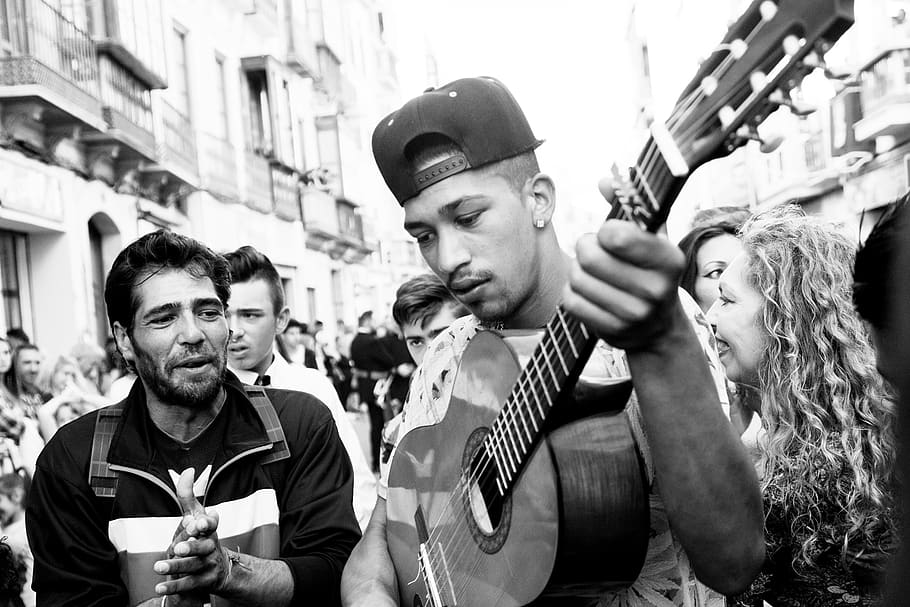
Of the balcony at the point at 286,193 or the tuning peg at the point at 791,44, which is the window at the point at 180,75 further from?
the tuning peg at the point at 791,44

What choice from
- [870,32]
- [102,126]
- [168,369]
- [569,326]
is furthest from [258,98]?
[569,326]

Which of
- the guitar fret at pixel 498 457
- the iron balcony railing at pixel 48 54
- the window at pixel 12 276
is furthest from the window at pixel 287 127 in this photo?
the guitar fret at pixel 498 457

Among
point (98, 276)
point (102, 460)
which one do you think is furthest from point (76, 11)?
point (102, 460)

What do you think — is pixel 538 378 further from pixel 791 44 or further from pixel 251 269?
pixel 251 269

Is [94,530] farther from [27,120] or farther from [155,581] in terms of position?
[27,120]

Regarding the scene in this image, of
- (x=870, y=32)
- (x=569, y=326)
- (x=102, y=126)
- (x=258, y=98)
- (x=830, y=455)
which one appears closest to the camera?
(x=569, y=326)

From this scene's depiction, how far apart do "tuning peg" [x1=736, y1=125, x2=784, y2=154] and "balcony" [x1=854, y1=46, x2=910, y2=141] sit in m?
14.8

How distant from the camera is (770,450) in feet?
8.04

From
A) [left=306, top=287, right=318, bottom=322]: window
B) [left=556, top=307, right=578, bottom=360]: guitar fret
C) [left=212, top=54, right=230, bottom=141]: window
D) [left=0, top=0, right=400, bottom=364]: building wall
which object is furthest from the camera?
[left=306, top=287, right=318, bottom=322]: window

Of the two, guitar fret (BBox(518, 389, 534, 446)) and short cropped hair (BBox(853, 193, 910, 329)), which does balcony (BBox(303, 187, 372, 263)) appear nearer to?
guitar fret (BBox(518, 389, 534, 446))

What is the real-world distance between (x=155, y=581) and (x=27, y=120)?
865cm

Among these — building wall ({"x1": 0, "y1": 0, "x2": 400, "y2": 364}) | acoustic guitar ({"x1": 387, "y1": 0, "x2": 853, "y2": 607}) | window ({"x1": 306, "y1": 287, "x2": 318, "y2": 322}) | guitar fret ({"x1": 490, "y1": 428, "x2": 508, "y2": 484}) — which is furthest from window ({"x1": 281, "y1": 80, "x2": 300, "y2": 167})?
guitar fret ({"x1": 490, "y1": 428, "x2": 508, "y2": 484})

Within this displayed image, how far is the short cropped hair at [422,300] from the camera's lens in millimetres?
4750

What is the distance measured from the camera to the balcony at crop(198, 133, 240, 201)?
15.9m
